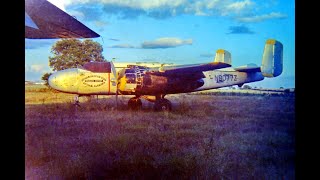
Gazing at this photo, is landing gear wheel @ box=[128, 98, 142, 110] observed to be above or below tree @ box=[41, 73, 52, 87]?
below

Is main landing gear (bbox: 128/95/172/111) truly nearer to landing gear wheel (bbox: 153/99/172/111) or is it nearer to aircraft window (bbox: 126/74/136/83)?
landing gear wheel (bbox: 153/99/172/111)

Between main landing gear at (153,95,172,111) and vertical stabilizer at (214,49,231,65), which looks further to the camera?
main landing gear at (153,95,172,111)

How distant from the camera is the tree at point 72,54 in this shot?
11.1ft

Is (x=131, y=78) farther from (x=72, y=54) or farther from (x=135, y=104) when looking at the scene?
(x=72, y=54)

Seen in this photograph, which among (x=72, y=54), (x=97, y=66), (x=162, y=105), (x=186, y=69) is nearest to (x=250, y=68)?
(x=186, y=69)

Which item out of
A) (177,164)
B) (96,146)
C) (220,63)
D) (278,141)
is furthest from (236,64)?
(96,146)

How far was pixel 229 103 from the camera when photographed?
3.49 m

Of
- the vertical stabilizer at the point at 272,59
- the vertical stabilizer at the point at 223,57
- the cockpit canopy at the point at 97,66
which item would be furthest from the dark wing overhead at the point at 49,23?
the vertical stabilizer at the point at 272,59

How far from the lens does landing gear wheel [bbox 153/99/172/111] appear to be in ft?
11.4

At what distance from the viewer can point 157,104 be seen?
11.5 ft

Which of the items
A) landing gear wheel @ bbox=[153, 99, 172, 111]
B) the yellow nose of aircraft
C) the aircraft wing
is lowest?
landing gear wheel @ bbox=[153, 99, 172, 111]

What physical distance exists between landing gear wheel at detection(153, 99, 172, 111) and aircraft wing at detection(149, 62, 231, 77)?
211mm

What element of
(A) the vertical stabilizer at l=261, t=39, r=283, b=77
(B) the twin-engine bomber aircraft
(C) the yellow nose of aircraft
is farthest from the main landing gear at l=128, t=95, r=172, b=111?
(A) the vertical stabilizer at l=261, t=39, r=283, b=77

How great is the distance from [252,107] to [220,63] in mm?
432
